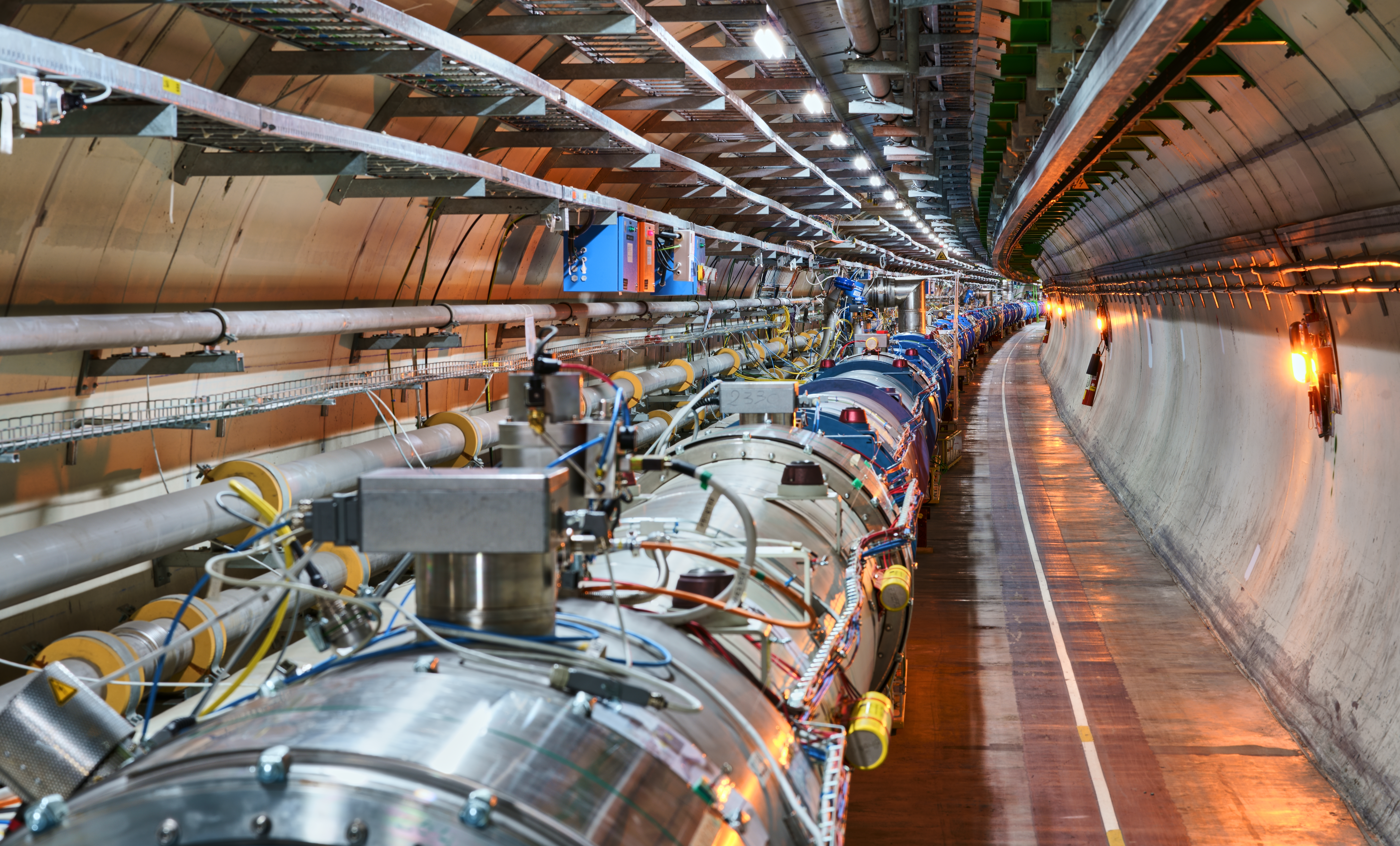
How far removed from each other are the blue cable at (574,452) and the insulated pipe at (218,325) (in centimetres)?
285

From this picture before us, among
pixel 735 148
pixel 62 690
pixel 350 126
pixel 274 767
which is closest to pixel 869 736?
pixel 274 767

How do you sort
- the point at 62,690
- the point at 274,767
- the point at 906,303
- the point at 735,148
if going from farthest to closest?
the point at 906,303 → the point at 735,148 → the point at 62,690 → the point at 274,767

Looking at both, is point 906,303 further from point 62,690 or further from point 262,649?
point 62,690

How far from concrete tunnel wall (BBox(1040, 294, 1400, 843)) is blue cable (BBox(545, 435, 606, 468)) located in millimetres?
5272

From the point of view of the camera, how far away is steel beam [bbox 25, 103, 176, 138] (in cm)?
425

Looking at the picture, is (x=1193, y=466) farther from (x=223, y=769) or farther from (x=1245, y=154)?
(x=223, y=769)

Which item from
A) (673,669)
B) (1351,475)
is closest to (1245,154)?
(1351,475)

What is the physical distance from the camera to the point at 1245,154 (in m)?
8.34

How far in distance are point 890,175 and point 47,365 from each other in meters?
14.9

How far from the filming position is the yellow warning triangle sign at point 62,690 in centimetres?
278

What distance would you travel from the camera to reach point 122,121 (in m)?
4.25

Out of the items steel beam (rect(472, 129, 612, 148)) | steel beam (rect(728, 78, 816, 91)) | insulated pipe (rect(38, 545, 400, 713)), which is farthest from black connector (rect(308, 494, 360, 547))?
steel beam (rect(728, 78, 816, 91))

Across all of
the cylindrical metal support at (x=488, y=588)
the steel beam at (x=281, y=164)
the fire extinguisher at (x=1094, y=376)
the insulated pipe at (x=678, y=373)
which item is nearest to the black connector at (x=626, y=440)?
the cylindrical metal support at (x=488, y=588)

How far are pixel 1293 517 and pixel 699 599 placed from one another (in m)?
7.22
